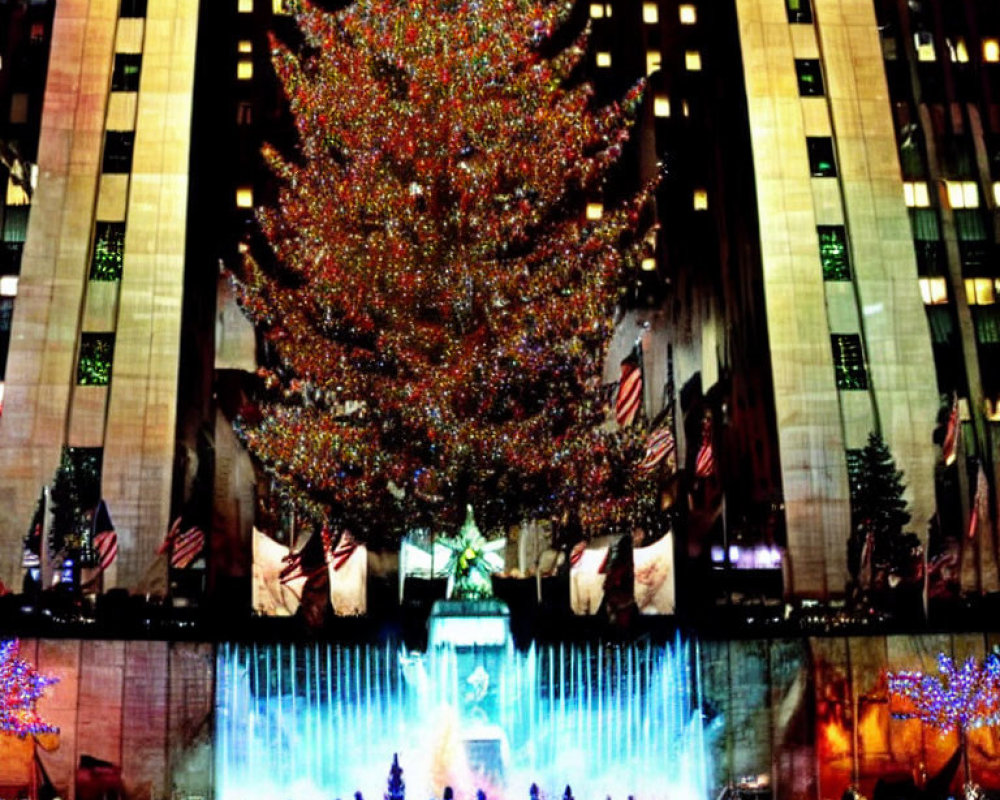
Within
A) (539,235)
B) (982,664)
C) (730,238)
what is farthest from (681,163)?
(982,664)

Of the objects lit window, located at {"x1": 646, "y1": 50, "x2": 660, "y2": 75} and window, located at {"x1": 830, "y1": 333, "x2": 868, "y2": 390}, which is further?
lit window, located at {"x1": 646, "y1": 50, "x2": 660, "y2": 75}

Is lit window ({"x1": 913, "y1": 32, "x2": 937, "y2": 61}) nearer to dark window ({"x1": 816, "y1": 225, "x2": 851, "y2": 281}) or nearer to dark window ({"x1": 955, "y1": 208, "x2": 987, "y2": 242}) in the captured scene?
dark window ({"x1": 955, "y1": 208, "x2": 987, "y2": 242})

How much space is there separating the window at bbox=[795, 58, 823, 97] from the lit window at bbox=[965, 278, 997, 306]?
11137 mm

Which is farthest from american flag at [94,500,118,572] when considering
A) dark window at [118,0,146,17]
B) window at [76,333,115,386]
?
dark window at [118,0,146,17]

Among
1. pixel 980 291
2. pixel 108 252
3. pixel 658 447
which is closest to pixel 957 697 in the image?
pixel 658 447

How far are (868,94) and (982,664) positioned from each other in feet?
96.7

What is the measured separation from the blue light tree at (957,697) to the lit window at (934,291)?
25881mm

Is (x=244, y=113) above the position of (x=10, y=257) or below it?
above

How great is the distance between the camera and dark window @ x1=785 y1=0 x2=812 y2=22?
6256 cm

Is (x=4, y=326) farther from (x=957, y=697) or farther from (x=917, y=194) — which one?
(x=957, y=697)

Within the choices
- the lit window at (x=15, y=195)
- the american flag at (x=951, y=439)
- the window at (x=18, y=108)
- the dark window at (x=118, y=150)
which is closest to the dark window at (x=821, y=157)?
the american flag at (x=951, y=439)

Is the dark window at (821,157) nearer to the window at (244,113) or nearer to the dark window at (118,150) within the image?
the window at (244,113)

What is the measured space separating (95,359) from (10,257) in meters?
8.08

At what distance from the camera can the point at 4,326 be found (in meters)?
59.7
